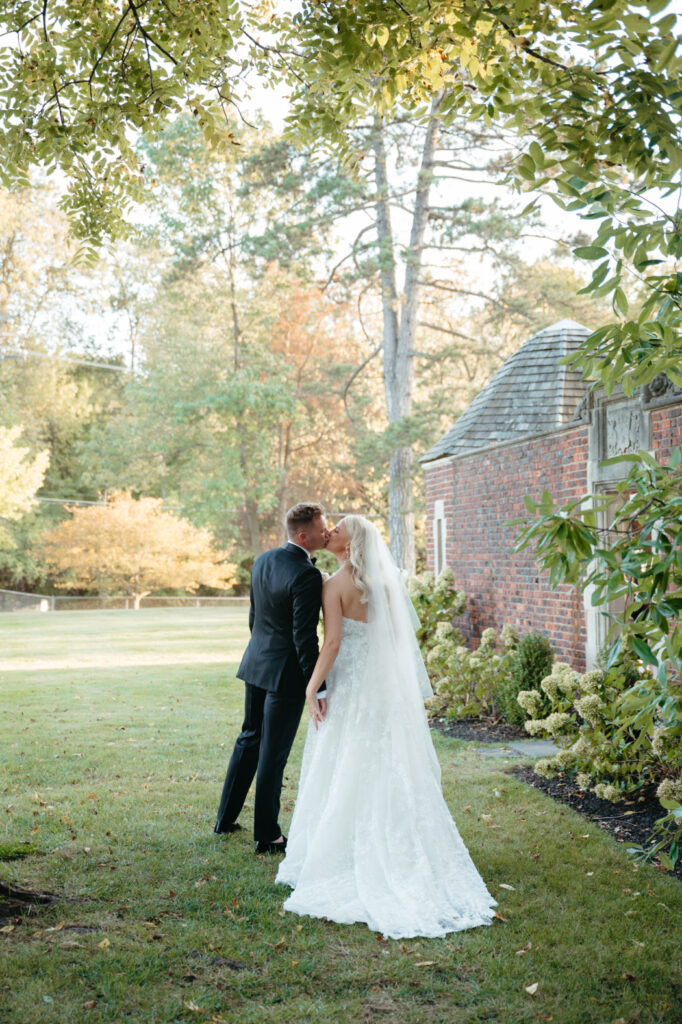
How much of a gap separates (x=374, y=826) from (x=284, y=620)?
1373mm

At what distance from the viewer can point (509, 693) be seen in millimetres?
9609

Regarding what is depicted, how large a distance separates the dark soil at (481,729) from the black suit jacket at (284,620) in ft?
13.7

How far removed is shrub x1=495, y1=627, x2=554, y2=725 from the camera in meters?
9.54

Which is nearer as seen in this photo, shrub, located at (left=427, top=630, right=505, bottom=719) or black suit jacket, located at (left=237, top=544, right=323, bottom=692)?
black suit jacket, located at (left=237, top=544, right=323, bottom=692)

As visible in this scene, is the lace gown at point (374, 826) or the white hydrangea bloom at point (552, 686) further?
the white hydrangea bloom at point (552, 686)

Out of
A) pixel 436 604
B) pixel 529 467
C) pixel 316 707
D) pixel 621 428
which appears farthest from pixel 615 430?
pixel 316 707

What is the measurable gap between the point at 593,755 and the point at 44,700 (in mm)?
8166

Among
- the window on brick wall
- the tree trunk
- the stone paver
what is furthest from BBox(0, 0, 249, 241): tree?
the tree trunk

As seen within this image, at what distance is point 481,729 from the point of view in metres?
9.80

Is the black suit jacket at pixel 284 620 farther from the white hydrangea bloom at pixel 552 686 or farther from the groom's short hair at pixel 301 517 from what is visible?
the white hydrangea bloom at pixel 552 686

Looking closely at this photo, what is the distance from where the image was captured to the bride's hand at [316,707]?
530 cm

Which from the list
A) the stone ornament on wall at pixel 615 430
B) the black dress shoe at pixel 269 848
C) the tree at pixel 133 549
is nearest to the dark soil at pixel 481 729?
the stone ornament on wall at pixel 615 430

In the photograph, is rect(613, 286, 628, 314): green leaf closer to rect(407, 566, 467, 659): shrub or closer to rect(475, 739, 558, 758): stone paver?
rect(475, 739, 558, 758): stone paver

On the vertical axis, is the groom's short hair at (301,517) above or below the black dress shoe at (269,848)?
above
